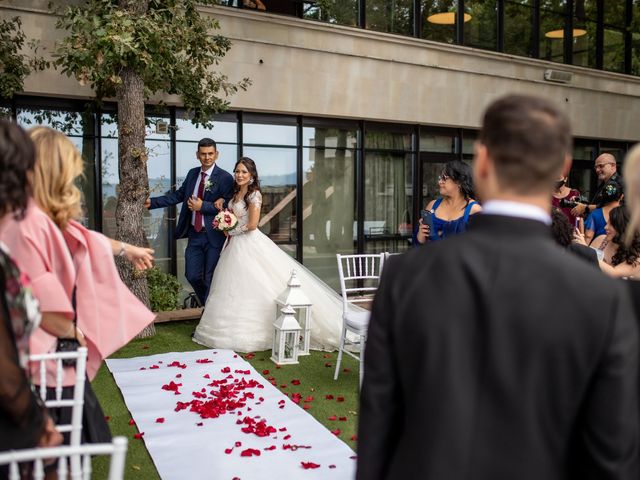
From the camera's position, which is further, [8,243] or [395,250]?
[395,250]

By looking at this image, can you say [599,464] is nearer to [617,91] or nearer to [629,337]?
[629,337]

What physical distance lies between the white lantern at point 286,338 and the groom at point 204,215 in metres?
1.60

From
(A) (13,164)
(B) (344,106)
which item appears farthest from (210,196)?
(A) (13,164)

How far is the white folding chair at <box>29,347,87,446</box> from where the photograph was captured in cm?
243

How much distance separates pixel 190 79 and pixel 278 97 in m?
2.48

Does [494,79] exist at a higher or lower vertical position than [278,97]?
higher

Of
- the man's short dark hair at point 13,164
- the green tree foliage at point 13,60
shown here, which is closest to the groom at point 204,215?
the green tree foliage at point 13,60

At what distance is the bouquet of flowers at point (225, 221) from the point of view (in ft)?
24.0

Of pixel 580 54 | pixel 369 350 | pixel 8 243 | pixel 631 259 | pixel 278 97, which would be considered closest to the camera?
pixel 369 350

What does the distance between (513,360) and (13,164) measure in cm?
160

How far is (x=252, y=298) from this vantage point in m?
7.26

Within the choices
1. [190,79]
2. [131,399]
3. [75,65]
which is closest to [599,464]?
[131,399]

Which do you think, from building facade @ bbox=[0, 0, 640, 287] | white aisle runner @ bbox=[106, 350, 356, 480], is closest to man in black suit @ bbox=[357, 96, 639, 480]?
white aisle runner @ bbox=[106, 350, 356, 480]

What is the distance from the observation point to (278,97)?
34.3 feet
